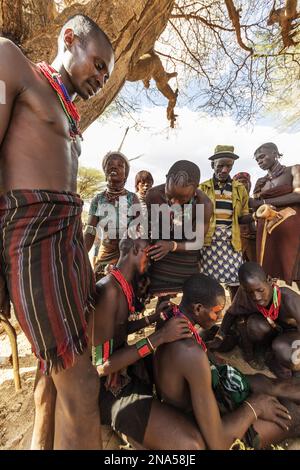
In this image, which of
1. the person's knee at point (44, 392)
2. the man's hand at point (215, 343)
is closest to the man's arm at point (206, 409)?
the person's knee at point (44, 392)

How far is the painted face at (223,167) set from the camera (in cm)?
276

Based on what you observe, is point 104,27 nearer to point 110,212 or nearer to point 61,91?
point 110,212

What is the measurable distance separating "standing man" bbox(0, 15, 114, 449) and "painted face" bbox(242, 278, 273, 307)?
4.62ft

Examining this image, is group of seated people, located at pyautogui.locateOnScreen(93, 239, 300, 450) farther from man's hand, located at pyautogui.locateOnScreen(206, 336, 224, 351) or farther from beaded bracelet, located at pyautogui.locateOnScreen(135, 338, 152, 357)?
man's hand, located at pyautogui.locateOnScreen(206, 336, 224, 351)

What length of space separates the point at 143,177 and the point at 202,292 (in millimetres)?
2854

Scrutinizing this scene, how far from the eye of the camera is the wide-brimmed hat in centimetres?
275

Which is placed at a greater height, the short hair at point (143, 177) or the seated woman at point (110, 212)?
the short hair at point (143, 177)

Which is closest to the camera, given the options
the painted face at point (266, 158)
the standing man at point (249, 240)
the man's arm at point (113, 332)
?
the man's arm at point (113, 332)

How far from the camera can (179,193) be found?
2180mm

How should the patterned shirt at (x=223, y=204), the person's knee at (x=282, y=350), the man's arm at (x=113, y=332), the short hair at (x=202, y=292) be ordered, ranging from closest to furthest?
the man's arm at (x=113, y=332) → the short hair at (x=202, y=292) → the person's knee at (x=282, y=350) → the patterned shirt at (x=223, y=204)

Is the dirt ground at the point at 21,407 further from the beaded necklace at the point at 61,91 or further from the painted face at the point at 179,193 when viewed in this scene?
the beaded necklace at the point at 61,91

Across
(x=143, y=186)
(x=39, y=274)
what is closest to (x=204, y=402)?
(x=39, y=274)
